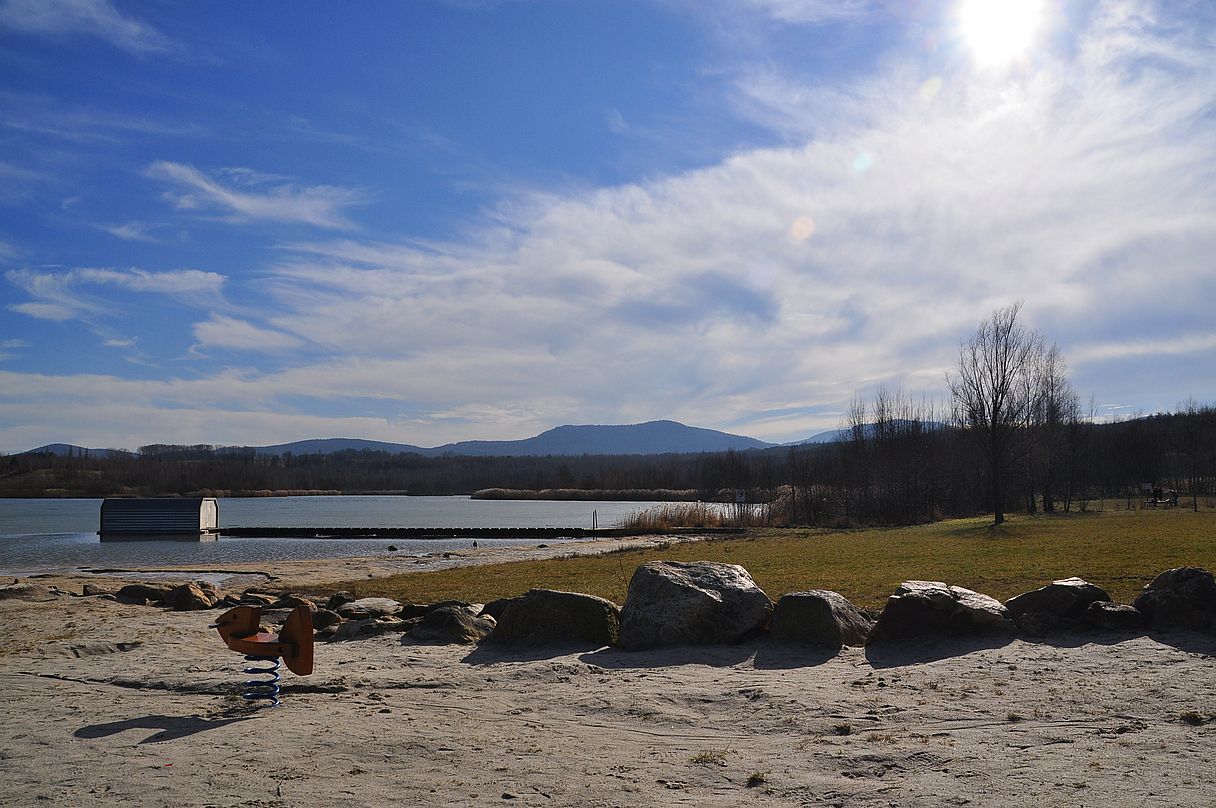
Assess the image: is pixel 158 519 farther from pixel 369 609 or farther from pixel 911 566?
pixel 911 566

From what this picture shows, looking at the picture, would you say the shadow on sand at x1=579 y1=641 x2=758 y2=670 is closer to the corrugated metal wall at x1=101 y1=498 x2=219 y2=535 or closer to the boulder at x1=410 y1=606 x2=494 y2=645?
the boulder at x1=410 y1=606 x2=494 y2=645

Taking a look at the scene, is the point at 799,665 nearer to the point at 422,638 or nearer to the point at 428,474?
the point at 422,638

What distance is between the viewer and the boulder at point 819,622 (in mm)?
10242

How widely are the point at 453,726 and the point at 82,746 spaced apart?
3.02 m

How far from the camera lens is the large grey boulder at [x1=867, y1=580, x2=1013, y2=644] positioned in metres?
10.0

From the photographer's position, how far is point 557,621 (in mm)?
11156

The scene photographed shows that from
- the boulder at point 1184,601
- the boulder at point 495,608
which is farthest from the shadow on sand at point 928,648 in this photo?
the boulder at point 495,608

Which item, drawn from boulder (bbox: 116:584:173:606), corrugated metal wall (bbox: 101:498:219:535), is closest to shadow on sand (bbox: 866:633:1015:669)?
boulder (bbox: 116:584:173:606)

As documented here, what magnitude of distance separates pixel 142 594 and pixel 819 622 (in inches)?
558

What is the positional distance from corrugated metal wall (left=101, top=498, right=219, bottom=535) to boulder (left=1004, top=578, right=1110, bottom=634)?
52167 mm

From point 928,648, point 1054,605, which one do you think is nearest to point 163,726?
point 928,648

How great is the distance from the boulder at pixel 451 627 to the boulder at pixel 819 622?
4.03 m

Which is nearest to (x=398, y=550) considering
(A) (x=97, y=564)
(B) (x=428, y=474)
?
(A) (x=97, y=564)

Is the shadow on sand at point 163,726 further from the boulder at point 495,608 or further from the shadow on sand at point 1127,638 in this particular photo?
the shadow on sand at point 1127,638
